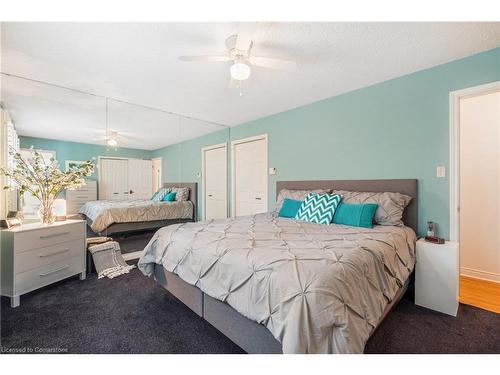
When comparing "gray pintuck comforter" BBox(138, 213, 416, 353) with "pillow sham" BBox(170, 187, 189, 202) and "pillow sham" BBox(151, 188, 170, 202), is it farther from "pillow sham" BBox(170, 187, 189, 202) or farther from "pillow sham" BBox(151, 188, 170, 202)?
"pillow sham" BBox(170, 187, 189, 202)

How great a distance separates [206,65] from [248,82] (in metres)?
0.57

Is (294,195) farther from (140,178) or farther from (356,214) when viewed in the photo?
(140,178)

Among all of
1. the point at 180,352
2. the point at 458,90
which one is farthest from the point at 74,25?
the point at 458,90

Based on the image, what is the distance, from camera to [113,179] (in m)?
2.71

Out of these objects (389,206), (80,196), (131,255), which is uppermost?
(80,196)

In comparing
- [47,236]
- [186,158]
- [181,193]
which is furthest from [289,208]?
[47,236]

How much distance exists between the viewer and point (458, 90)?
200cm

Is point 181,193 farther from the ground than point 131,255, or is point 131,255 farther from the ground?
point 181,193

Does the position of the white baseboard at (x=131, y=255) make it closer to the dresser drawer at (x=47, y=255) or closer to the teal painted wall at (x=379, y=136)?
the dresser drawer at (x=47, y=255)

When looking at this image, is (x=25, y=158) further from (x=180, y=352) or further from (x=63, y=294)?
(x=180, y=352)

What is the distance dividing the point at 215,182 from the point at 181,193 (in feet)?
2.83

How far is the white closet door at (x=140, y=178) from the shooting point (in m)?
2.85

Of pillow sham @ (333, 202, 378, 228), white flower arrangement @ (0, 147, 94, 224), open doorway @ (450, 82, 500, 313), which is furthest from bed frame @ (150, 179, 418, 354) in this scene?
white flower arrangement @ (0, 147, 94, 224)

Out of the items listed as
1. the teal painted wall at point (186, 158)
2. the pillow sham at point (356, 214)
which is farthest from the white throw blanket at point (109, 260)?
the pillow sham at point (356, 214)
